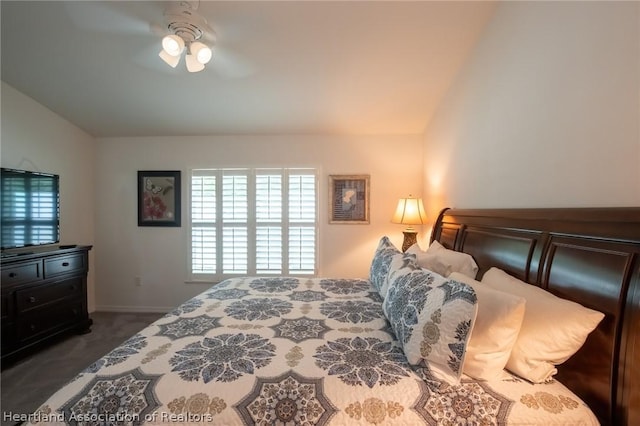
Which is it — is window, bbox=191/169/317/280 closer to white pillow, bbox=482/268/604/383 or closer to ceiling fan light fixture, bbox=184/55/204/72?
ceiling fan light fixture, bbox=184/55/204/72

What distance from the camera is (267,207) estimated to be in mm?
3594

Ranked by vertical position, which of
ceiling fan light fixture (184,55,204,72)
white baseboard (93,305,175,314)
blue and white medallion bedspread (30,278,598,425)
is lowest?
white baseboard (93,305,175,314)

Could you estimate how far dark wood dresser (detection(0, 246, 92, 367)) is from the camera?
238 centimetres

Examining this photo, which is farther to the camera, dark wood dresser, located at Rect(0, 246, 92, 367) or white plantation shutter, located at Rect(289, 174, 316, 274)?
white plantation shutter, located at Rect(289, 174, 316, 274)

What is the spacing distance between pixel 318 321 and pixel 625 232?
1330mm

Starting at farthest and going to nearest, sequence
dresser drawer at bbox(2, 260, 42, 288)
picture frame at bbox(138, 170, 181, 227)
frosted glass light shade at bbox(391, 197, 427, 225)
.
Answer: picture frame at bbox(138, 170, 181, 227)
frosted glass light shade at bbox(391, 197, 427, 225)
dresser drawer at bbox(2, 260, 42, 288)

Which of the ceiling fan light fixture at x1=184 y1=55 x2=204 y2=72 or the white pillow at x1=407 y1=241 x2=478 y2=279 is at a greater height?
the ceiling fan light fixture at x1=184 y1=55 x2=204 y2=72

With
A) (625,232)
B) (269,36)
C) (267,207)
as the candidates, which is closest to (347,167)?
(267,207)

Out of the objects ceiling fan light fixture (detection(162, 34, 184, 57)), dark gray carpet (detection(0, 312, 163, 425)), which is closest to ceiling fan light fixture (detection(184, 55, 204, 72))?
ceiling fan light fixture (detection(162, 34, 184, 57))

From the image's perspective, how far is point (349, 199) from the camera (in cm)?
352

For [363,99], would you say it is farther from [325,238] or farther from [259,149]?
[325,238]

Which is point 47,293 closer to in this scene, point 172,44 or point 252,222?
point 252,222

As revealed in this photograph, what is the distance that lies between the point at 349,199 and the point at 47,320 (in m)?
3.28

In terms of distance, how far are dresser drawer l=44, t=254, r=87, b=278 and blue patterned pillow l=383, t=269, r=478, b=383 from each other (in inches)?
129
